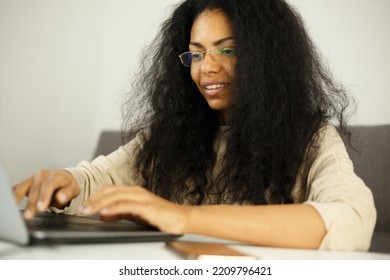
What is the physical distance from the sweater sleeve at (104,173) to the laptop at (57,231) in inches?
17.0

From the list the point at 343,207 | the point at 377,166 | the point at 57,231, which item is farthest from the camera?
the point at 377,166

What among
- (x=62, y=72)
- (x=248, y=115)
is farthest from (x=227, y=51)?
(x=62, y=72)

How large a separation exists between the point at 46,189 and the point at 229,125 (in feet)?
1.69

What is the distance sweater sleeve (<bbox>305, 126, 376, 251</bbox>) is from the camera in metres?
0.69

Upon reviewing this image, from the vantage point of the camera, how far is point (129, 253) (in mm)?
607

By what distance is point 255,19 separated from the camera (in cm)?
119

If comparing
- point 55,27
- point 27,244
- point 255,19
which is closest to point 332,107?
point 255,19

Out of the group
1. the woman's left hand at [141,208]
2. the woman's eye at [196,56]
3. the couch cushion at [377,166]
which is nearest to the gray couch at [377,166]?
the couch cushion at [377,166]

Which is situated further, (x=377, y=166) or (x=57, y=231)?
(x=377, y=166)

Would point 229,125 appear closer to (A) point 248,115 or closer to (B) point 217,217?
(A) point 248,115

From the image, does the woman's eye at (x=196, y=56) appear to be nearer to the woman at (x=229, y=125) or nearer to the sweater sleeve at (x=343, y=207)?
the woman at (x=229, y=125)

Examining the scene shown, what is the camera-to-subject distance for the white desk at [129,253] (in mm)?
586

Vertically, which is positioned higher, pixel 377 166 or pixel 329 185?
pixel 329 185
